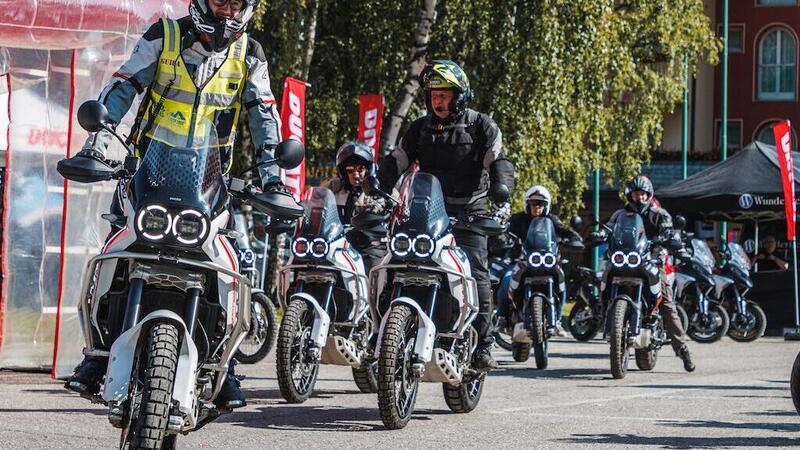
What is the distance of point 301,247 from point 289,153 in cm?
456

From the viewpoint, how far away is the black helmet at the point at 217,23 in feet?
21.9

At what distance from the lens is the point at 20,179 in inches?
453

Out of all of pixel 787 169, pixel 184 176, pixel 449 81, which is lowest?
pixel 184 176

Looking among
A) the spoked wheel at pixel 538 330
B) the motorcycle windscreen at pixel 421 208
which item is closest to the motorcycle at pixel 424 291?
the motorcycle windscreen at pixel 421 208

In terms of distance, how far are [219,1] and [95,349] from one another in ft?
5.60

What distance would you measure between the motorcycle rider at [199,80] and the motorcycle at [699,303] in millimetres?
13614

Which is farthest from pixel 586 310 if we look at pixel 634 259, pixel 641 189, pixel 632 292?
pixel 634 259

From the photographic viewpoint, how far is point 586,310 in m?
19.4

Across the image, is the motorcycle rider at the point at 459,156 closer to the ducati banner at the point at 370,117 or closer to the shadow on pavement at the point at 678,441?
the shadow on pavement at the point at 678,441

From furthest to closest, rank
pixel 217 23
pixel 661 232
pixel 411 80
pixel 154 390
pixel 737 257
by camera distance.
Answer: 1. pixel 411 80
2. pixel 737 257
3. pixel 661 232
4. pixel 217 23
5. pixel 154 390

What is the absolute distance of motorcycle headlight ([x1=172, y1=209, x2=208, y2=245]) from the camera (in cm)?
565

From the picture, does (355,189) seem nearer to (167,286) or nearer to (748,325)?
(167,286)

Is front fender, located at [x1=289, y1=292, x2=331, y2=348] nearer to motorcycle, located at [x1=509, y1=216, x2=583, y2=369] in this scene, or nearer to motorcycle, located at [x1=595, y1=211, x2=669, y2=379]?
motorcycle, located at [x1=595, y1=211, x2=669, y2=379]

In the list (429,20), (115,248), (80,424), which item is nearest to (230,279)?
(115,248)
